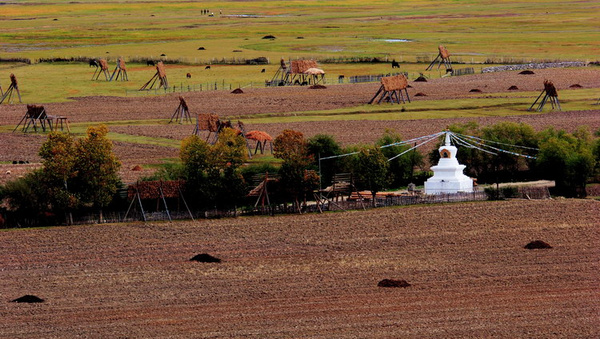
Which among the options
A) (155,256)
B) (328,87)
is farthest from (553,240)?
(328,87)

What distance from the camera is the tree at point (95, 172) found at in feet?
196

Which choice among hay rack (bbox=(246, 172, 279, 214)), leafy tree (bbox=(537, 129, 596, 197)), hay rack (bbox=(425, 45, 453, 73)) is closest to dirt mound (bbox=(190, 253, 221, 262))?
hay rack (bbox=(246, 172, 279, 214))

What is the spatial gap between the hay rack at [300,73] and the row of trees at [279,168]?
157 feet

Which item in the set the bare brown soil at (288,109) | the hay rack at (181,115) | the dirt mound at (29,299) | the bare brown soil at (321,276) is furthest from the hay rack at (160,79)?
the dirt mound at (29,299)

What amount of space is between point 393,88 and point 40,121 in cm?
3263

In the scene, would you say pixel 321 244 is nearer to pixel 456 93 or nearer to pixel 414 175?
pixel 414 175

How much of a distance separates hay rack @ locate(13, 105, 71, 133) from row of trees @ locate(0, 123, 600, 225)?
2432 centimetres

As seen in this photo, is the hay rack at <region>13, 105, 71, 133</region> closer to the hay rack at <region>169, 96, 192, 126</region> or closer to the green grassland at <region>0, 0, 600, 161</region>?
the green grassland at <region>0, 0, 600, 161</region>

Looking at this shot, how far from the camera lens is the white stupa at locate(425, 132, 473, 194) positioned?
65.7 meters

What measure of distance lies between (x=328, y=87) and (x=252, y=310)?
76.4 metres

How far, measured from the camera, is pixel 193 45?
573 ft

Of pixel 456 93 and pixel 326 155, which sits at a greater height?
pixel 456 93

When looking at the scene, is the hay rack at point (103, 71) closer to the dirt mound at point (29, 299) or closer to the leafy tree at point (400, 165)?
the leafy tree at point (400, 165)

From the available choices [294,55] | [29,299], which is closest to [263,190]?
[29,299]
